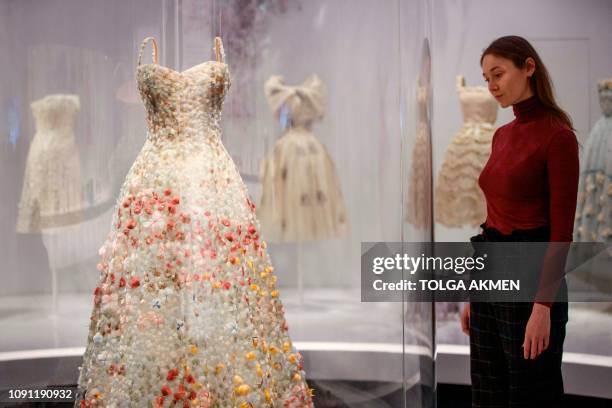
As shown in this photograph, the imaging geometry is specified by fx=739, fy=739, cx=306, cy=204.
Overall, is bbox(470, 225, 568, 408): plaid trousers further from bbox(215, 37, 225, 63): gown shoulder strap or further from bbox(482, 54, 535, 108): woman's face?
bbox(215, 37, 225, 63): gown shoulder strap

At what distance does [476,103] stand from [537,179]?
0.33 meters

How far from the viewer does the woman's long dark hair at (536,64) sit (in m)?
1.84

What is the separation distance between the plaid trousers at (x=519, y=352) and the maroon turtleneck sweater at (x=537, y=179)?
0.04m

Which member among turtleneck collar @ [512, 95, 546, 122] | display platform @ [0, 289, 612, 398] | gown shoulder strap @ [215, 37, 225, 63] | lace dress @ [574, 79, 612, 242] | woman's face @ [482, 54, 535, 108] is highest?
gown shoulder strap @ [215, 37, 225, 63]

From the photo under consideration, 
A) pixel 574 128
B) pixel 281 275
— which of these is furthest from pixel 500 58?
pixel 281 275

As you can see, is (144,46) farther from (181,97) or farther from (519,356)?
(519,356)

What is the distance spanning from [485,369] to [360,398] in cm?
40

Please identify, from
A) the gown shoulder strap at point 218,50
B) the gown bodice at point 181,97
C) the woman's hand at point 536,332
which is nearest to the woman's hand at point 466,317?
the woman's hand at point 536,332

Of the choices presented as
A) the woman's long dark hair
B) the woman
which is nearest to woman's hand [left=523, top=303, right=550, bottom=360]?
the woman

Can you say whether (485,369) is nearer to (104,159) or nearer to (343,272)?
(343,272)

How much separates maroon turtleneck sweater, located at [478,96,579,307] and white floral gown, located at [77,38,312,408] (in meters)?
0.62

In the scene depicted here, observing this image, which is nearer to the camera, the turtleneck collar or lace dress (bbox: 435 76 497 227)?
the turtleneck collar

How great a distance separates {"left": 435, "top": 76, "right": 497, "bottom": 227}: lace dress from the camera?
194 cm

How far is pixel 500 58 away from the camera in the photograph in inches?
74.9
